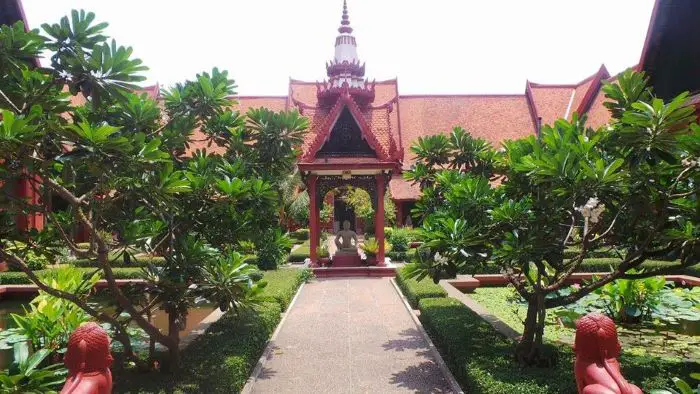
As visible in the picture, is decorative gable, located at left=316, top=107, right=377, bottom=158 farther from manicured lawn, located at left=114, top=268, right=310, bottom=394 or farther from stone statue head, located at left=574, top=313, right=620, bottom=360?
stone statue head, located at left=574, top=313, right=620, bottom=360

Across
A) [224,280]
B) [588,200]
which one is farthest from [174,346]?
[588,200]

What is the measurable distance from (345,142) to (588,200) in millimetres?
10863

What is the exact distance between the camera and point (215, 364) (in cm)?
548

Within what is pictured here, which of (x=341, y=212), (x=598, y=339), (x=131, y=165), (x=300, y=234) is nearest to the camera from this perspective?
(x=598, y=339)

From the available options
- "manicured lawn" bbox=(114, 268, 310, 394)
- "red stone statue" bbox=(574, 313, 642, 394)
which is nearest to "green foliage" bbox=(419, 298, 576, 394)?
"red stone statue" bbox=(574, 313, 642, 394)

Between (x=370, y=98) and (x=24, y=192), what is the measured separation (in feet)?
39.0

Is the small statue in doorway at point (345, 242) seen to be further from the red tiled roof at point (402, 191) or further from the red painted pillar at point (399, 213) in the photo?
the red painted pillar at point (399, 213)

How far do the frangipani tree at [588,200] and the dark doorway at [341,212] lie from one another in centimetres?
2382

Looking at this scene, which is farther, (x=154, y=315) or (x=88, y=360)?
(x=154, y=315)

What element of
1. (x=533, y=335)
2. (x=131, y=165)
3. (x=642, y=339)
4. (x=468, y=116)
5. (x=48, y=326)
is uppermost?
(x=468, y=116)

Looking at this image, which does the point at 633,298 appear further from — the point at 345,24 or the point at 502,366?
the point at 345,24

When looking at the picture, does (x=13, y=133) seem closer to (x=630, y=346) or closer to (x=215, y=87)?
(x=215, y=87)

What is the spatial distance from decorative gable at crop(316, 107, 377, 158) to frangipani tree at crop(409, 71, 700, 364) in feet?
30.5

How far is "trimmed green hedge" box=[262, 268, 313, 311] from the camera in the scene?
380 inches
